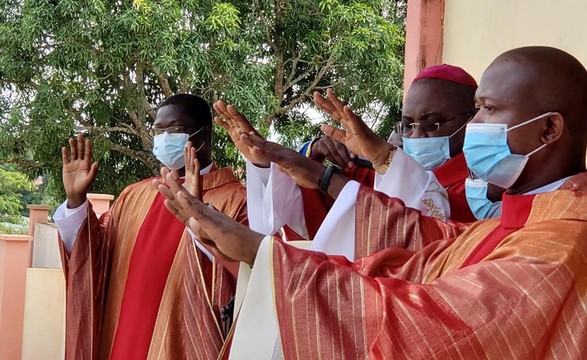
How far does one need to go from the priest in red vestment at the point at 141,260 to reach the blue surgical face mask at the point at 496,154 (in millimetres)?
1748

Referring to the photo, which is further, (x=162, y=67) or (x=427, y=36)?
(x=162, y=67)

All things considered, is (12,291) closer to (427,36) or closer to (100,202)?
(100,202)

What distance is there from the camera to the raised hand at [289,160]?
271 centimetres

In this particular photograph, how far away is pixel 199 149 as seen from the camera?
3.99 meters

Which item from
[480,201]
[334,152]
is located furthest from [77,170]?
[480,201]

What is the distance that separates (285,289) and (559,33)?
8.79 ft

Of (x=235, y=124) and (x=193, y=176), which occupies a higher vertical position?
(x=235, y=124)

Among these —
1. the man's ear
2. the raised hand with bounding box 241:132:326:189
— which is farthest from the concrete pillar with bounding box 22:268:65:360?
the man's ear

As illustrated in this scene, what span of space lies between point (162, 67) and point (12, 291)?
3.04 m

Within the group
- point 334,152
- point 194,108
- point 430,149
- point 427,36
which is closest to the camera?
point 430,149

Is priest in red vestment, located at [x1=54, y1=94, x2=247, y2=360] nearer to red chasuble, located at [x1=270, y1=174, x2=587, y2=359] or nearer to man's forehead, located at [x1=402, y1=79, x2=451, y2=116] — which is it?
man's forehead, located at [x1=402, y1=79, x2=451, y2=116]

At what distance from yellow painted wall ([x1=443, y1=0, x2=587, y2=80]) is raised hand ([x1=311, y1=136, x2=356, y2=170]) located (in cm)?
132

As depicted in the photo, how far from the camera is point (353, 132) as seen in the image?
2.47m

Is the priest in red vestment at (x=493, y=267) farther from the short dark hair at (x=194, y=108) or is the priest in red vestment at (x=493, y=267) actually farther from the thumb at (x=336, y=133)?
the short dark hair at (x=194, y=108)
